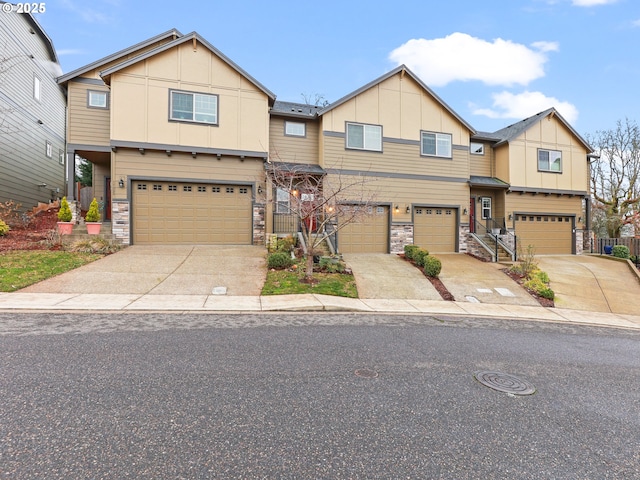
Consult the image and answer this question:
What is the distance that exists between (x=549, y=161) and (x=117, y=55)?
22.9m

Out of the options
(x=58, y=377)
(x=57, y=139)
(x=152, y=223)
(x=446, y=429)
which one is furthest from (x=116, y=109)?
(x=446, y=429)

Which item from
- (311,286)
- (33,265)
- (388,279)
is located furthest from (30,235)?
(388,279)

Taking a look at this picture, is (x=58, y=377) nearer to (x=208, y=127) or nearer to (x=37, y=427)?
(x=37, y=427)

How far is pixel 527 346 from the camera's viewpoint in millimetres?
5488

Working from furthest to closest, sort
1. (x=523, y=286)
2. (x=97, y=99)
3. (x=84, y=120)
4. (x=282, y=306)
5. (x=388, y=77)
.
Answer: (x=388, y=77), (x=97, y=99), (x=84, y=120), (x=523, y=286), (x=282, y=306)

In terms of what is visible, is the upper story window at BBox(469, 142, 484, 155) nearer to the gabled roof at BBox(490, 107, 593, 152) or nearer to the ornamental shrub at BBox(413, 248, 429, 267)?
the gabled roof at BBox(490, 107, 593, 152)

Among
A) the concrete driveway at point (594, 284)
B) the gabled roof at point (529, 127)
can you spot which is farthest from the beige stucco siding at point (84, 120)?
the gabled roof at point (529, 127)

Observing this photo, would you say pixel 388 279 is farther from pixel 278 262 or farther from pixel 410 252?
pixel 278 262

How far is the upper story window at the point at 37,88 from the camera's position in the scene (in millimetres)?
16998

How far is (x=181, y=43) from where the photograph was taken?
44.4 feet

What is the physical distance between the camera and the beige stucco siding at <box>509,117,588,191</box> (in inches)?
693

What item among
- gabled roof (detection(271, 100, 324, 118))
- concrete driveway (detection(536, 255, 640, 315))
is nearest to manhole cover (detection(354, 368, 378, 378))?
concrete driveway (detection(536, 255, 640, 315))

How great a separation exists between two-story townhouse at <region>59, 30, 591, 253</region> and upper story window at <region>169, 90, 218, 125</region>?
0.15ft

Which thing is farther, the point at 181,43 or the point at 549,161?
the point at 549,161
